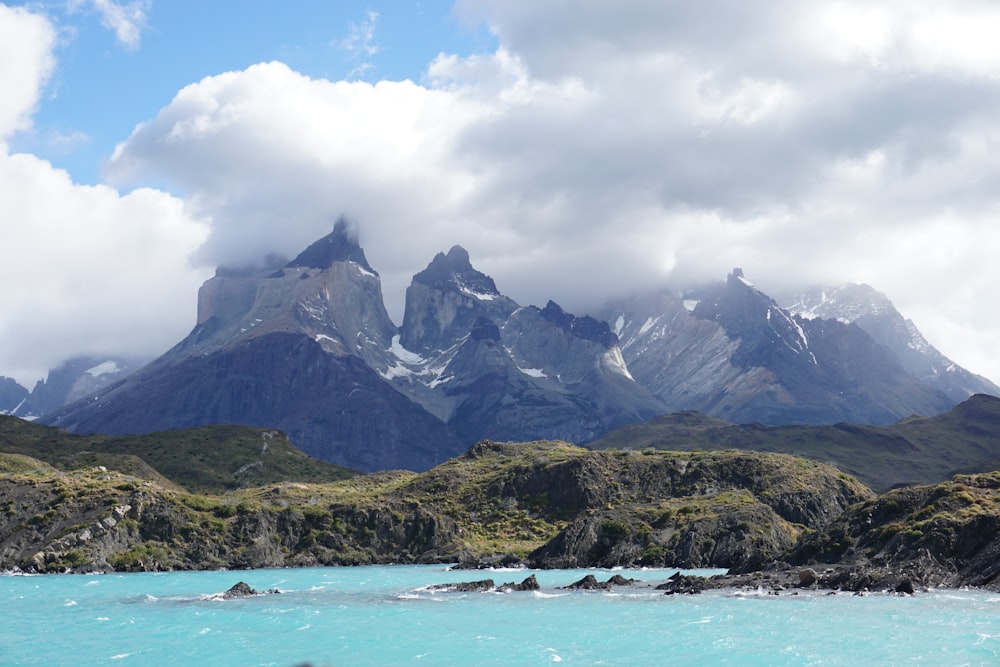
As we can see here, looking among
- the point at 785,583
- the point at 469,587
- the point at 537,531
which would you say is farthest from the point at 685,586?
the point at 537,531

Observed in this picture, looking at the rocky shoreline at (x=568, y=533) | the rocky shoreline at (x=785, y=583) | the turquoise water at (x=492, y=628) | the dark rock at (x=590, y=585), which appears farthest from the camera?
the dark rock at (x=590, y=585)

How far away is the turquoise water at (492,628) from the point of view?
77.9 meters

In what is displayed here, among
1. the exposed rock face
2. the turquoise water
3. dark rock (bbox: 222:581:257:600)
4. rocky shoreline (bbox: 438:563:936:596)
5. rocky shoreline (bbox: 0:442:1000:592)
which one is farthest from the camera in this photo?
rocky shoreline (bbox: 0:442:1000:592)

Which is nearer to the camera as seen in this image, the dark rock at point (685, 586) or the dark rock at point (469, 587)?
the dark rock at point (685, 586)

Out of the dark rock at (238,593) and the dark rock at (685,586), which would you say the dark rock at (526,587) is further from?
the dark rock at (238,593)

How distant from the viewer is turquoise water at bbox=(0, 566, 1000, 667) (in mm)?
77938

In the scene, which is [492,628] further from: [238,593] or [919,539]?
[919,539]

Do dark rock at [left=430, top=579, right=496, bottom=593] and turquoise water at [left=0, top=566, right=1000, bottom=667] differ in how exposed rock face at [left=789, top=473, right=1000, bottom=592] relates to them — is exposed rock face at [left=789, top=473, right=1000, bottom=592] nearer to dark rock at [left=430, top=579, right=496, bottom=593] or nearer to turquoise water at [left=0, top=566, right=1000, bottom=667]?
turquoise water at [left=0, top=566, right=1000, bottom=667]

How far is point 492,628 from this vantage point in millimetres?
92688

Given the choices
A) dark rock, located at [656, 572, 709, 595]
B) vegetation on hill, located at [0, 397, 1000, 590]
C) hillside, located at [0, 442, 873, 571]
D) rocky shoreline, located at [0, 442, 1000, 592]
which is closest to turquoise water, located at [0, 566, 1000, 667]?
dark rock, located at [656, 572, 709, 595]

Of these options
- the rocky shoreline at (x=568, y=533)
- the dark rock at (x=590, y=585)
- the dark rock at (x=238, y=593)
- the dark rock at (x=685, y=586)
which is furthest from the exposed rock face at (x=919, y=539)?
the dark rock at (x=238, y=593)

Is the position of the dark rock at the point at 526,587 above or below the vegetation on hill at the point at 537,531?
below

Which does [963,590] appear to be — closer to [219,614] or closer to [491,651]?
[491,651]

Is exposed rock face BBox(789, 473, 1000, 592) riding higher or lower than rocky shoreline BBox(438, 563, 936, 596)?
higher
